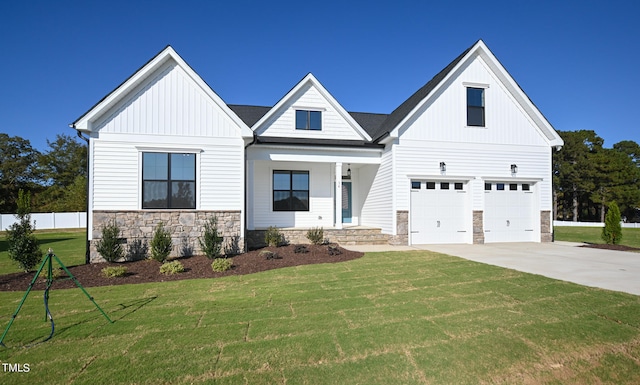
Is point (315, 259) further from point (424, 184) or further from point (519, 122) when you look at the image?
point (519, 122)

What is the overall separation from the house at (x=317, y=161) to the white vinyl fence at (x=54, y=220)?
78.0ft

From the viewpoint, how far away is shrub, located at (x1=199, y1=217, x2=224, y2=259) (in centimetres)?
1015

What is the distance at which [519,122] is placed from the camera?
14289mm

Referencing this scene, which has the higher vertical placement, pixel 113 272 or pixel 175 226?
pixel 175 226

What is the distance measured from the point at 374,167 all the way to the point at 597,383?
39.9 feet

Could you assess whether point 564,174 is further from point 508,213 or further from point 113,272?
point 113,272

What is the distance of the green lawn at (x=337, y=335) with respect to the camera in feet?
11.4

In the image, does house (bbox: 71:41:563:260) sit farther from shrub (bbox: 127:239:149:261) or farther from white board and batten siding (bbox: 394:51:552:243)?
shrub (bbox: 127:239:149:261)

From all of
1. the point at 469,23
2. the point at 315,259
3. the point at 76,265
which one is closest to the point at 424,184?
the point at 315,259

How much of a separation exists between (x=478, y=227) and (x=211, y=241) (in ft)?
34.4

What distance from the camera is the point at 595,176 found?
129 ft

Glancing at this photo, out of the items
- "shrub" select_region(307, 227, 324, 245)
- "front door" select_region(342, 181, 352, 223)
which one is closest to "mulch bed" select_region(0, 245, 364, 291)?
"shrub" select_region(307, 227, 324, 245)

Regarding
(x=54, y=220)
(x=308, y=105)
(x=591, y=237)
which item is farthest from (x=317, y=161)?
(x=54, y=220)

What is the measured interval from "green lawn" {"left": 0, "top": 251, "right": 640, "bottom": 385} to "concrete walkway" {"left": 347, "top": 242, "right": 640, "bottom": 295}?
42.4 inches
